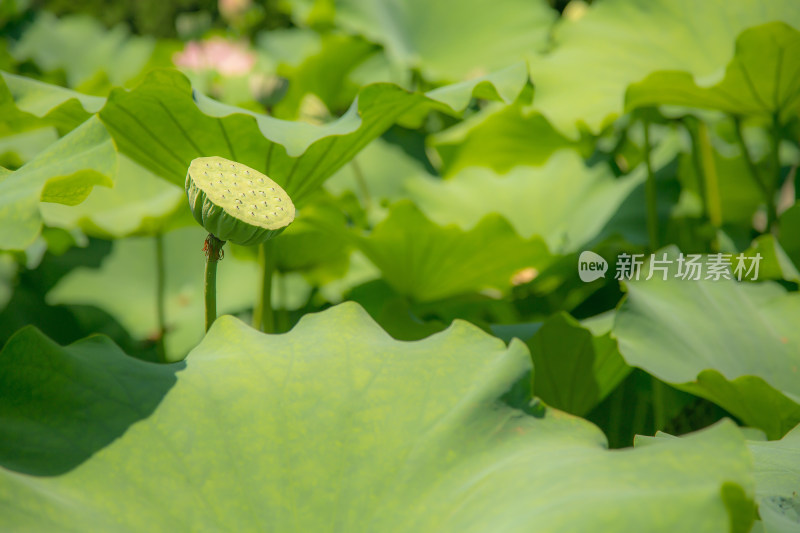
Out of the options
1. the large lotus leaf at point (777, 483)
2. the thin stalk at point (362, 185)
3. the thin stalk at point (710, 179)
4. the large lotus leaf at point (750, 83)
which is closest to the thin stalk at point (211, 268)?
the large lotus leaf at point (777, 483)

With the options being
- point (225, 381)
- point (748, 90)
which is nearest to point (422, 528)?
point (225, 381)

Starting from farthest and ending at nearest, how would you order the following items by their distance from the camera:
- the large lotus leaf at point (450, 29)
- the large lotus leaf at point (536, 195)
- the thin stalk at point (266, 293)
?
the large lotus leaf at point (450, 29) < the large lotus leaf at point (536, 195) < the thin stalk at point (266, 293)

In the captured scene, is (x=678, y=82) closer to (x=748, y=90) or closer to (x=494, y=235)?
(x=748, y=90)

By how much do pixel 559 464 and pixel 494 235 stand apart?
1.99 ft

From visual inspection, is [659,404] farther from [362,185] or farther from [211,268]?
[362,185]

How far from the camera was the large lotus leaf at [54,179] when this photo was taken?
639 millimetres

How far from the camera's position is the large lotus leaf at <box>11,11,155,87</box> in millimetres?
2562

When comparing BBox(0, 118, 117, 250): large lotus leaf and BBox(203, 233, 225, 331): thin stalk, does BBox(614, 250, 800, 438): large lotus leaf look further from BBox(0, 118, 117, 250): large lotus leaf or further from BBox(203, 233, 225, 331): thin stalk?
BBox(0, 118, 117, 250): large lotus leaf

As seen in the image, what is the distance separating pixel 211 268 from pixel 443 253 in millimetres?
522

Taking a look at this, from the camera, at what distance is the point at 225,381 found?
2.26 feet

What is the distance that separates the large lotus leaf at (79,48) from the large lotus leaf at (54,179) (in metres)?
1.85

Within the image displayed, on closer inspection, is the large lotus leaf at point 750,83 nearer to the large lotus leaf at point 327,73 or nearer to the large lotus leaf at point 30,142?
the large lotus leaf at point 327,73

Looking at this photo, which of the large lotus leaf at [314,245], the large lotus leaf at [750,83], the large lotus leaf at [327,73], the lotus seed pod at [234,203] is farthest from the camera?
the large lotus leaf at [327,73]

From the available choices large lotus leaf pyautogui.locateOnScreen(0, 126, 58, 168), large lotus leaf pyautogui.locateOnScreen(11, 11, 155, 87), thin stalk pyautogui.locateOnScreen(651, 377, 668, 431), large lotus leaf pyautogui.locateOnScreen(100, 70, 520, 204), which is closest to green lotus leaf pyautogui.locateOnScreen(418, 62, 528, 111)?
large lotus leaf pyautogui.locateOnScreen(100, 70, 520, 204)
